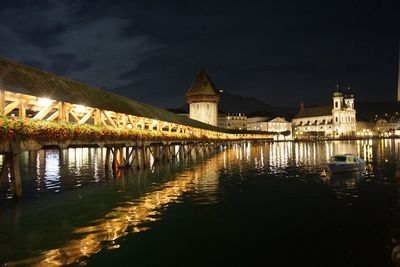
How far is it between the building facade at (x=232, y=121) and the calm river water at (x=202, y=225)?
171 metres

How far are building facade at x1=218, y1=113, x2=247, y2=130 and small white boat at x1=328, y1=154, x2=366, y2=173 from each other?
161477 millimetres

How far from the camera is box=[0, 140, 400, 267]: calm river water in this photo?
31.1 feet

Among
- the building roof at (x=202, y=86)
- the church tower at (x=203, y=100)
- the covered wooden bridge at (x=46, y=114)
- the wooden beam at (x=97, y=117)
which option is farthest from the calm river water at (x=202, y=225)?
the building roof at (x=202, y=86)

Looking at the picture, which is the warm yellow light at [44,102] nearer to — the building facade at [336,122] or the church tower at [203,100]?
the church tower at [203,100]

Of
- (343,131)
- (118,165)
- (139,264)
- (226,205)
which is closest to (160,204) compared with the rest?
(226,205)

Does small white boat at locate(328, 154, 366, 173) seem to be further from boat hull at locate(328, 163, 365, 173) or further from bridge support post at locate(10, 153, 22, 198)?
bridge support post at locate(10, 153, 22, 198)

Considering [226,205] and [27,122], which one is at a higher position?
[27,122]

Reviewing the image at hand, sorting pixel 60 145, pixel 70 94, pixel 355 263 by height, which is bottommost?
pixel 355 263

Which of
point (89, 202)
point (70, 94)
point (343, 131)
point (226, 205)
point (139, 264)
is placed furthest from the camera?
point (343, 131)

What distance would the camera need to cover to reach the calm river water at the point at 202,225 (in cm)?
949

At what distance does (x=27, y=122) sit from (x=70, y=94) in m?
5.32

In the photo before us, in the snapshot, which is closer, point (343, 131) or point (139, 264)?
point (139, 264)

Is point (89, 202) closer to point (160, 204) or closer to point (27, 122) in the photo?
point (160, 204)

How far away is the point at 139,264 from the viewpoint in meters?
9.01
